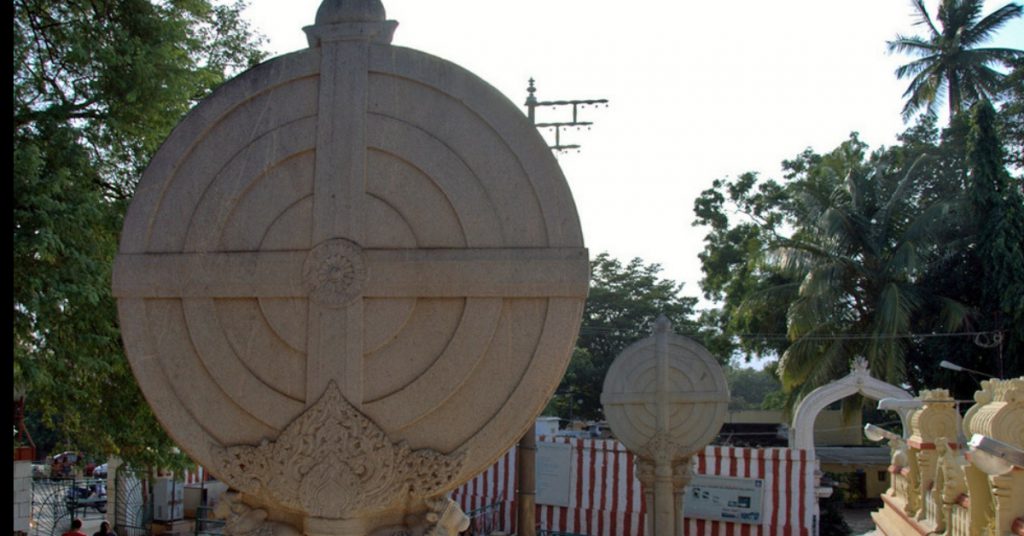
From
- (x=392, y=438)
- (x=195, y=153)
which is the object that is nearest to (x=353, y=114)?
(x=195, y=153)

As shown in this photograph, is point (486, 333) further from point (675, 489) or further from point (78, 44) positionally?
point (78, 44)

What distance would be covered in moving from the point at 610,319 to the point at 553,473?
68.9 ft

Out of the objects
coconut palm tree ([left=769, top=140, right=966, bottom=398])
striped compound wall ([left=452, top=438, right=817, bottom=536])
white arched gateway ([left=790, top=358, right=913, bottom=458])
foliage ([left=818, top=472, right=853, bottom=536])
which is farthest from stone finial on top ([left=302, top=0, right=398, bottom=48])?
coconut palm tree ([left=769, top=140, right=966, bottom=398])

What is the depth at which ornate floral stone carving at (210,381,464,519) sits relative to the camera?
3.08 meters

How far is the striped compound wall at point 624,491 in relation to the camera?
14.8 m

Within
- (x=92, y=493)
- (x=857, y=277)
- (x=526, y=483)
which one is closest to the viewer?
(x=526, y=483)

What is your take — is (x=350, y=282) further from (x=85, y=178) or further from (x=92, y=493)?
(x=92, y=493)

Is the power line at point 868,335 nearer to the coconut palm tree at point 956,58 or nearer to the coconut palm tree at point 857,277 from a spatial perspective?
the coconut palm tree at point 857,277

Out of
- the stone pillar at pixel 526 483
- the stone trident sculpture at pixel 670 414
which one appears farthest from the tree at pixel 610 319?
the stone trident sculpture at pixel 670 414

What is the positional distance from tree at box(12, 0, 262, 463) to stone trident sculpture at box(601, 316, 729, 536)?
4.72m

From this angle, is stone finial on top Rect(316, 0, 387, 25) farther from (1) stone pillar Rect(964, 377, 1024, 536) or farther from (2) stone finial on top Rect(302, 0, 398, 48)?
(1) stone pillar Rect(964, 377, 1024, 536)

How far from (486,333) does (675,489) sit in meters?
5.58

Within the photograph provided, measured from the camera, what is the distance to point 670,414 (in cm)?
810

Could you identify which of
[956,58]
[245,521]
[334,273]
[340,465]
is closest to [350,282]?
[334,273]
